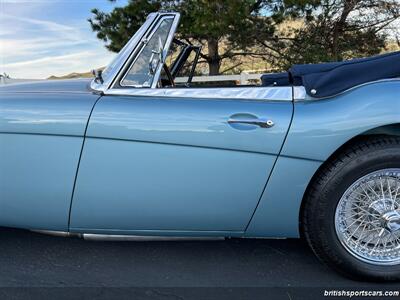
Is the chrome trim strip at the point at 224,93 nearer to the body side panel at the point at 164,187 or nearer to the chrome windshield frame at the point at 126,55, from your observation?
the chrome windshield frame at the point at 126,55

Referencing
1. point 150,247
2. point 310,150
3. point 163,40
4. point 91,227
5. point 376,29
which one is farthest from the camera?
point 376,29

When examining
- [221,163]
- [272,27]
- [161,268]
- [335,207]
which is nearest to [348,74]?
[335,207]

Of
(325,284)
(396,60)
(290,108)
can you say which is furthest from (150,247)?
(396,60)

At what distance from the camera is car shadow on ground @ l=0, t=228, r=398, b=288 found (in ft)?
8.46

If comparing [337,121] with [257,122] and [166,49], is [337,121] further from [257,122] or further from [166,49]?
[166,49]

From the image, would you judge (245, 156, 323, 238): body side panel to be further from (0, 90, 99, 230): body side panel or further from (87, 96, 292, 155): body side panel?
(0, 90, 99, 230): body side panel

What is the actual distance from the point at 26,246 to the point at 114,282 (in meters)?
0.85

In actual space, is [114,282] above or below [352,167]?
below

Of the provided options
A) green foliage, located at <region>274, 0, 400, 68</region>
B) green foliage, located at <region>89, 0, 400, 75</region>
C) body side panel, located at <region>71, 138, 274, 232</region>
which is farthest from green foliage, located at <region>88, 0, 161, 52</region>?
body side panel, located at <region>71, 138, 274, 232</region>

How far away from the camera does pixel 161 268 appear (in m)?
2.74

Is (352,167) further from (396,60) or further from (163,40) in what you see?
(163,40)

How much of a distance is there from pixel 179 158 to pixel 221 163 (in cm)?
23

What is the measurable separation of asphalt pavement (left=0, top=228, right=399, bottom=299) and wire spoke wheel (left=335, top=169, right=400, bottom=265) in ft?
0.66

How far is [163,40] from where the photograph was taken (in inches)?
109
